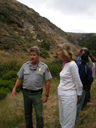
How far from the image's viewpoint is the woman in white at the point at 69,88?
75.9 inches

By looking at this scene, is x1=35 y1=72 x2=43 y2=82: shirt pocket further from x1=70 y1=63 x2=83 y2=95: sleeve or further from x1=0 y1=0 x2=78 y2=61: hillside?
x1=0 y1=0 x2=78 y2=61: hillside

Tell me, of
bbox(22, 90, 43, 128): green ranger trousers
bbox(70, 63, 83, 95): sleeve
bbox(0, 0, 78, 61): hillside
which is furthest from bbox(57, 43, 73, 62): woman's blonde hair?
bbox(0, 0, 78, 61): hillside

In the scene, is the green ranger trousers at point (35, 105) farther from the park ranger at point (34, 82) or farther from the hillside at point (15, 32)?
the hillside at point (15, 32)

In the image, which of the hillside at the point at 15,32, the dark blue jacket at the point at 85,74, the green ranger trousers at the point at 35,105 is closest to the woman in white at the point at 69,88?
the green ranger trousers at the point at 35,105

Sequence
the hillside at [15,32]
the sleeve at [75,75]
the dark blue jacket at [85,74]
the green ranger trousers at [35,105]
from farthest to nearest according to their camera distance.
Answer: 1. the hillside at [15,32]
2. the dark blue jacket at [85,74]
3. the green ranger trousers at [35,105]
4. the sleeve at [75,75]

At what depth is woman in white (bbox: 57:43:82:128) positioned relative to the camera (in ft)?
6.33

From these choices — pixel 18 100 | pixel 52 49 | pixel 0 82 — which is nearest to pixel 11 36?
pixel 52 49

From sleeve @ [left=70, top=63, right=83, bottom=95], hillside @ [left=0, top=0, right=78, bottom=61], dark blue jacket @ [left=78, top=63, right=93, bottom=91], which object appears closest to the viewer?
sleeve @ [left=70, top=63, right=83, bottom=95]

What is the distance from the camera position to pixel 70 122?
6.38 feet

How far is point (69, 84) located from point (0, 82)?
4921mm

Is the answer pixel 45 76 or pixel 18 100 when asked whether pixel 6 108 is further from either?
pixel 45 76

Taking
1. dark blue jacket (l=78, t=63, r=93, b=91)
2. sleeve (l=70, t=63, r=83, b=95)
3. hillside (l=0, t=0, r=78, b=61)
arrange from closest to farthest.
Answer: sleeve (l=70, t=63, r=83, b=95) → dark blue jacket (l=78, t=63, r=93, b=91) → hillside (l=0, t=0, r=78, b=61)

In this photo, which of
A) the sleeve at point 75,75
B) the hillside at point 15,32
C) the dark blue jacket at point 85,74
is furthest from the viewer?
the hillside at point 15,32

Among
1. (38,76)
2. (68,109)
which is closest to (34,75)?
(38,76)
